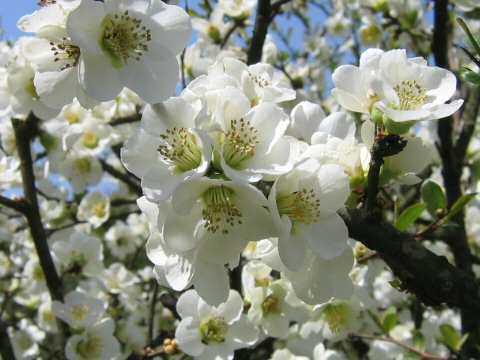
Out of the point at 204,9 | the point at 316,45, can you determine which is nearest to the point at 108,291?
the point at 204,9

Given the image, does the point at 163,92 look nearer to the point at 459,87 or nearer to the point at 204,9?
the point at 204,9

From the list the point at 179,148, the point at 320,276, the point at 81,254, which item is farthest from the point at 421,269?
the point at 81,254

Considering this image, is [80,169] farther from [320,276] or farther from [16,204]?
[320,276]

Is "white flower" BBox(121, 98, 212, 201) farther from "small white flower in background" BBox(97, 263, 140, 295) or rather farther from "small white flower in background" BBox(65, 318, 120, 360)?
"small white flower in background" BBox(97, 263, 140, 295)

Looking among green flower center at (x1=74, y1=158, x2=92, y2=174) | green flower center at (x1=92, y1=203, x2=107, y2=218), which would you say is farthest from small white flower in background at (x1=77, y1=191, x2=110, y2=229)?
green flower center at (x1=74, y1=158, x2=92, y2=174)

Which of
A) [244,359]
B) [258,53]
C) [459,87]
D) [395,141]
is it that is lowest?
[244,359]
